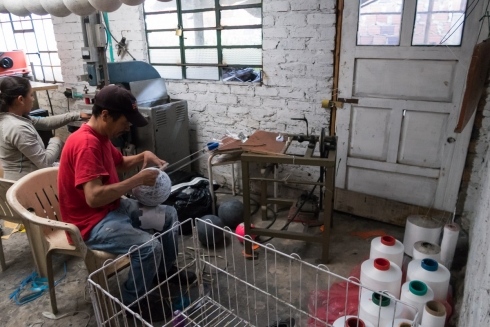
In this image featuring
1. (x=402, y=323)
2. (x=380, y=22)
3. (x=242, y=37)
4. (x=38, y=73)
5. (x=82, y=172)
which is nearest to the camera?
(x=402, y=323)

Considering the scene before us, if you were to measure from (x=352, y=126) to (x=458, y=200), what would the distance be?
0.95 meters

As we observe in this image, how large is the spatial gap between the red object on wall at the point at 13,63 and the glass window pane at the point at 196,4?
2305mm

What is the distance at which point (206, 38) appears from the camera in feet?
11.1

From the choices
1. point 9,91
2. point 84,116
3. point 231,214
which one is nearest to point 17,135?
point 9,91

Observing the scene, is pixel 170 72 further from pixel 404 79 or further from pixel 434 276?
pixel 434 276

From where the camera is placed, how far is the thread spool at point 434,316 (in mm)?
1545

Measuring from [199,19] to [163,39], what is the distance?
517 millimetres

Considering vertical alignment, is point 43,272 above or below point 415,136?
below

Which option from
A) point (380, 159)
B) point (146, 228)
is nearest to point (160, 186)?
point (146, 228)

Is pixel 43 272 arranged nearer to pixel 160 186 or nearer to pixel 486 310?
pixel 160 186

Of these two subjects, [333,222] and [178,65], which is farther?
[178,65]

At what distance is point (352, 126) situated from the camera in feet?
9.43

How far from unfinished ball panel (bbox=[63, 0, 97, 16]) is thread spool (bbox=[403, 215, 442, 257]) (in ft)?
9.35

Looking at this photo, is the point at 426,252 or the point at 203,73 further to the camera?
the point at 203,73
